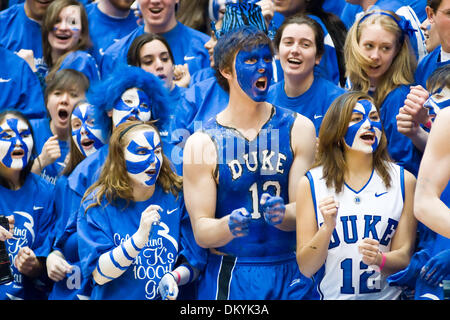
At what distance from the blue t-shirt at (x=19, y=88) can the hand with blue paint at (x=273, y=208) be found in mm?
2877

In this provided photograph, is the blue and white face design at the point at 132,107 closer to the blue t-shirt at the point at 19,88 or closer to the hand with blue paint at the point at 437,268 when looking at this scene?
the blue t-shirt at the point at 19,88

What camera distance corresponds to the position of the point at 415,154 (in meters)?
4.98

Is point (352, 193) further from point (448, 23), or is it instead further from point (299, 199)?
point (448, 23)

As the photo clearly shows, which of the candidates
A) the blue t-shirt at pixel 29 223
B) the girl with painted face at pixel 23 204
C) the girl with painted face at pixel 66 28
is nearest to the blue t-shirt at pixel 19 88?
the girl with painted face at pixel 66 28

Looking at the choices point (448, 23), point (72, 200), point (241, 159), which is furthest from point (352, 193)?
point (72, 200)

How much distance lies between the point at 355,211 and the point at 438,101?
70cm

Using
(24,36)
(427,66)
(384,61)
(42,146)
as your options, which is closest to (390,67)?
(384,61)

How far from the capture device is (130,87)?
5457 millimetres

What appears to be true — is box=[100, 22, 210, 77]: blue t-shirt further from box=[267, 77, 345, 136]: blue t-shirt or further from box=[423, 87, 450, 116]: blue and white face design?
box=[423, 87, 450, 116]: blue and white face design

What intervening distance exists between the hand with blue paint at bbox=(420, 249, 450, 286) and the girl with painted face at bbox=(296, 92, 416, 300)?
17cm

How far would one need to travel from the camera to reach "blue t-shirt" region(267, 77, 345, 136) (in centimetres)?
532

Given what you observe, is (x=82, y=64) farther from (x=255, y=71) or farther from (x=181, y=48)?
(x=255, y=71)

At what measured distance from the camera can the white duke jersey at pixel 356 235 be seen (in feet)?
14.5

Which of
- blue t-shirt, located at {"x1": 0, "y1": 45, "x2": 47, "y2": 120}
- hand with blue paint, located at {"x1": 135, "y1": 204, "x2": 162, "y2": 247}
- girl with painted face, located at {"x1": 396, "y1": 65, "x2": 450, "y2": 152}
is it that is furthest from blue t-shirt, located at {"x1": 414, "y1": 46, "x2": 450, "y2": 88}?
blue t-shirt, located at {"x1": 0, "y1": 45, "x2": 47, "y2": 120}
